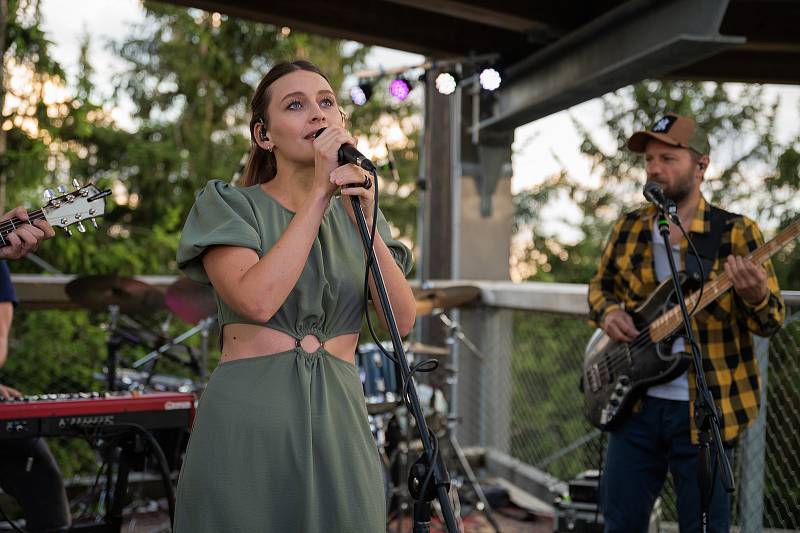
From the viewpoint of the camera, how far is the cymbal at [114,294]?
4.68 meters

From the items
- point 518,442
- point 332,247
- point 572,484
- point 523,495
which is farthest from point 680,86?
point 332,247

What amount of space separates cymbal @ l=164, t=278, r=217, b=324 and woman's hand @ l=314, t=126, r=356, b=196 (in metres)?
2.93

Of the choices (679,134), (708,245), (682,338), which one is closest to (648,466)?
(682,338)

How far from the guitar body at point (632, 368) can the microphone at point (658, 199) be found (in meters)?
0.38

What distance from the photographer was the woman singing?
187cm

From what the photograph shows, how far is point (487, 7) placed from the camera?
17.1 feet

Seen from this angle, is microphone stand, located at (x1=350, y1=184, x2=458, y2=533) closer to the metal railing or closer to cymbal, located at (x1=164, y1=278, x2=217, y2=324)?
the metal railing

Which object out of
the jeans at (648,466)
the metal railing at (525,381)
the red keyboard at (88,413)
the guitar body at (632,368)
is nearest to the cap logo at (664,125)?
the guitar body at (632,368)

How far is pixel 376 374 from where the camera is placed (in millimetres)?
4988

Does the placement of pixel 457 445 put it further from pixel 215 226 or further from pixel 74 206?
pixel 215 226

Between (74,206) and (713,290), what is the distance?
2266mm

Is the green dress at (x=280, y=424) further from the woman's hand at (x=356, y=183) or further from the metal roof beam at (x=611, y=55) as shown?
Answer: the metal roof beam at (x=611, y=55)

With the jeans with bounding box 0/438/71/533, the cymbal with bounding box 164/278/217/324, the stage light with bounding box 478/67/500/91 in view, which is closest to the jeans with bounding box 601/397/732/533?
the jeans with bounding box 0/438/71/533

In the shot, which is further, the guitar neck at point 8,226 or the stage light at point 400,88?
the stage light at point 400,88
